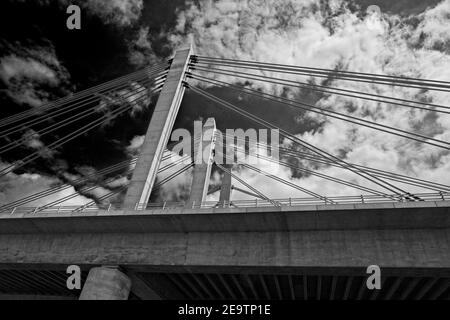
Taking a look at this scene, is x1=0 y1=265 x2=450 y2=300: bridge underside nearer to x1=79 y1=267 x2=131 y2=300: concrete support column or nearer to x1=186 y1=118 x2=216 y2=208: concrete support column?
x1=79 y1=267 x2=131 y2=300: concrete support column

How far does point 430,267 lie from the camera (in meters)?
13.3

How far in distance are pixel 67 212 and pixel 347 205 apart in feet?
48.0

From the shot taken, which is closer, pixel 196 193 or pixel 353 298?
pixel 353 298

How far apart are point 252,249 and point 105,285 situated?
741 cm

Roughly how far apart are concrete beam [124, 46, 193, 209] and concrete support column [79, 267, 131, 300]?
3988 mm

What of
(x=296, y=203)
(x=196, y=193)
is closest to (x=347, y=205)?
(x=296, y=203)

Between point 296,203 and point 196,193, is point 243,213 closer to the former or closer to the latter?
point 296,203

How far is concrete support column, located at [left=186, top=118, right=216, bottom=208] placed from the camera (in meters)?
31.4

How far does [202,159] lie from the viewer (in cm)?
3441

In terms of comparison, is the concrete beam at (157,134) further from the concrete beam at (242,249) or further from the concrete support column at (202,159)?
the concrete support column at (202,159)

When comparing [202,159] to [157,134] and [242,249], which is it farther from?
[242,249]

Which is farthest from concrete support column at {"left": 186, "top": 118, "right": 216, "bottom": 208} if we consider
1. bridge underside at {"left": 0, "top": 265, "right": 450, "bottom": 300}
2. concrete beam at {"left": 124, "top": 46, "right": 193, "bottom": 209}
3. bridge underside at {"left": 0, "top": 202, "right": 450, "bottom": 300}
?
bridge underside at {"left": 0, "top": 202, "right": 450, "bottom": 300}

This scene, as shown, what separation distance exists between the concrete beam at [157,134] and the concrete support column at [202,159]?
29.3ft

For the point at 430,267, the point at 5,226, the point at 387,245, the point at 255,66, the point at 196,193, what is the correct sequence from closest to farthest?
the point at 430,267, the point at 387,245, the point at 5,226, the point at 255,66, the point at 196,193
